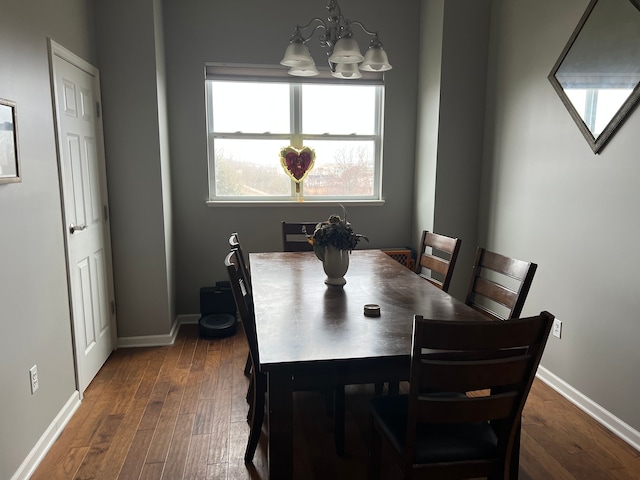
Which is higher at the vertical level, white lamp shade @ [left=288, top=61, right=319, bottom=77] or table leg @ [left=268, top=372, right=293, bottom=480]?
white lamp shade @ [left=288, top=61, right=319, bottom=77]

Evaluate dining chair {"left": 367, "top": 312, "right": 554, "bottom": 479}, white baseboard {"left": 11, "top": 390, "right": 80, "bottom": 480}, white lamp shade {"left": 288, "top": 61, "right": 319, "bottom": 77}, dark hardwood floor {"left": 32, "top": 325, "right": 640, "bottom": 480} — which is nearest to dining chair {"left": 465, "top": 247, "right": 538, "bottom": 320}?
dining chair {"left": 367, "top": 312, "right": 554, "bottom": 479}

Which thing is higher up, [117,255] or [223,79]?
[223,79]

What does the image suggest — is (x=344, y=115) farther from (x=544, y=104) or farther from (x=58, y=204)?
(x=58, y=204)

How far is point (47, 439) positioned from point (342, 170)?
289 centimetres

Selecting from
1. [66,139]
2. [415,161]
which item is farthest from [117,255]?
[415,161]

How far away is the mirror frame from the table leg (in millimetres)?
2075

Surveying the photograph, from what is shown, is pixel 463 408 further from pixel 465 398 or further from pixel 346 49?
pixel 346 49

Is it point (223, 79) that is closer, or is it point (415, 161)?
point (223, 79)

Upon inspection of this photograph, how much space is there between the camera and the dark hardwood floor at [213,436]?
1996 mm

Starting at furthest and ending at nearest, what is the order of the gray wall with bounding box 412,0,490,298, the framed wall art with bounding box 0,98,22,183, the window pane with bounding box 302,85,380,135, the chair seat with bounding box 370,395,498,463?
1. the window pane with bounding box 302,85,380,135
2. the gray wall with bounding box 412,0,490,298
3. the framed wall art with bounding box 0,98,22,183
4. the chair seat with bounding box 370,395,498,463

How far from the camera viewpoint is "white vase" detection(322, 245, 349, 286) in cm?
222

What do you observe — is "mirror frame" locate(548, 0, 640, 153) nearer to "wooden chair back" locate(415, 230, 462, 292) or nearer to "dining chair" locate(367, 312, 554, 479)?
"wooden chair back" locate(415, 230, 462, 292)

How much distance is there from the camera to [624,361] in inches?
89.4

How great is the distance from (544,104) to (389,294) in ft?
5.66
